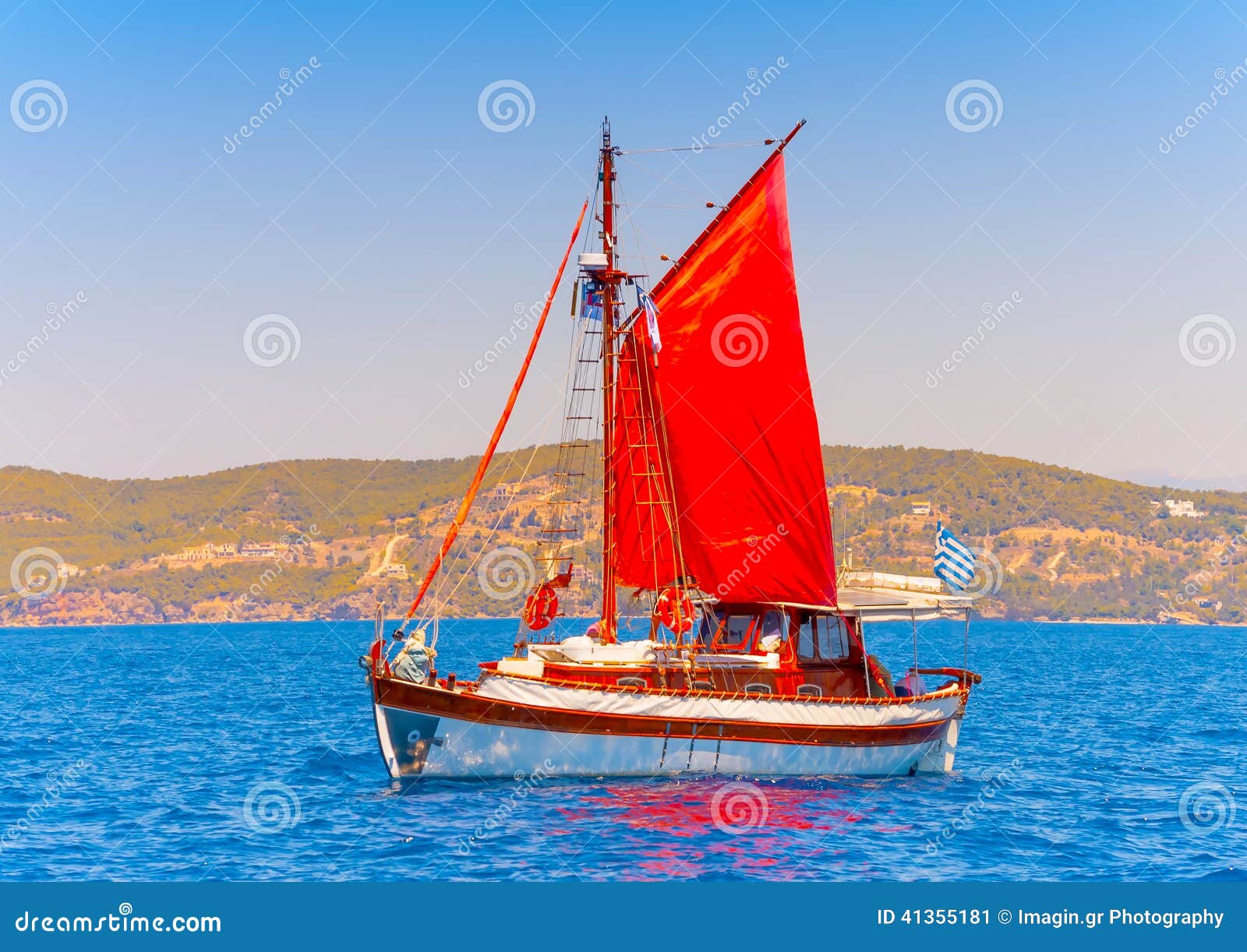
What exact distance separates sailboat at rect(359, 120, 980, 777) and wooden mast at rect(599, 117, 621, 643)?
2.5 inches

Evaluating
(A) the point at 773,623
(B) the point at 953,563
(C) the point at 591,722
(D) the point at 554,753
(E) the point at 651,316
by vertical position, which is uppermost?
(E) the point at 651,316

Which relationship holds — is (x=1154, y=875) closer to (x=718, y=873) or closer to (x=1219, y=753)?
(x=718, y=873)

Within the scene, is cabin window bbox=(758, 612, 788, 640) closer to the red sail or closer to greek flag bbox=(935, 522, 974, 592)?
the red sail

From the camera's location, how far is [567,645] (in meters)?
36.4

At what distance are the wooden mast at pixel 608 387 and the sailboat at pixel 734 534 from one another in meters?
0.06

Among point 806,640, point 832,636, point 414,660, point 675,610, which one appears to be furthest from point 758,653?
point 414,660

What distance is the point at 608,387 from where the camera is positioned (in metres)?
38.1

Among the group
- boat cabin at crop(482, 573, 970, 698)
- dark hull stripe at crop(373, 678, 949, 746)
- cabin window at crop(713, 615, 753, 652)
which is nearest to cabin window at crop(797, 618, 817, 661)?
boat cabin at crop(482, 573, 970, 698)

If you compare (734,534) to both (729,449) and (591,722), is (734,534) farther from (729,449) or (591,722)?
(591,722)

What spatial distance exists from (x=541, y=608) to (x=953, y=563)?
12475 millimetres

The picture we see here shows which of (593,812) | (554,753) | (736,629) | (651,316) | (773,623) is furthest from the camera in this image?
(736,629)

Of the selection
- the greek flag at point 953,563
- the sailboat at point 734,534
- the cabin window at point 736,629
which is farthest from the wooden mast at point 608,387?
the greek flag at point 953,563

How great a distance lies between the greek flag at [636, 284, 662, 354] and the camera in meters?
38.4

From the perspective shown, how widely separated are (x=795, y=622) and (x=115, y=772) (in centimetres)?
2201
